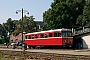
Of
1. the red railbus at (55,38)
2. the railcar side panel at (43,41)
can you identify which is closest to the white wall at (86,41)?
the red railbus at (55,38)

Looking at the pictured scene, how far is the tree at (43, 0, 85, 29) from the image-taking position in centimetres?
5653

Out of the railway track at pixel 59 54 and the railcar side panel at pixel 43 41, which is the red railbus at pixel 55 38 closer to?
the railcar side panel at pixel 43 41

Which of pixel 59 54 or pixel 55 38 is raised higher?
pixel 55 38

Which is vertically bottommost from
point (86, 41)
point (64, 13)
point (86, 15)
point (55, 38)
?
point (86, 41)

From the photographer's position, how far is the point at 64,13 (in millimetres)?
56250

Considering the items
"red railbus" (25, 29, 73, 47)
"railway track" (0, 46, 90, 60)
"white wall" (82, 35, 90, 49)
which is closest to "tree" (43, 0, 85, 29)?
"white wall" (82, 35, 90, 49)

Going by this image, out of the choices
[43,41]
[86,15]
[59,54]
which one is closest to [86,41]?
[43,41]

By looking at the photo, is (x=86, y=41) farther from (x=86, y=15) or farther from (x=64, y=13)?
(x=64, y=13)

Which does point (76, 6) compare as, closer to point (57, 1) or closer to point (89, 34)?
point (57, 1)

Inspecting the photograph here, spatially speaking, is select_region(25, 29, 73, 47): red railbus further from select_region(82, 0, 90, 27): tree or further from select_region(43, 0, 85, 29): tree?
select_region(43, 0, 85, 29): tree

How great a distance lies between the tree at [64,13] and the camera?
5653cm

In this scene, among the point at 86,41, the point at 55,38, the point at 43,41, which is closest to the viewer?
the point at 55,38

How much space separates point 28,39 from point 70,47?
9.54 meters

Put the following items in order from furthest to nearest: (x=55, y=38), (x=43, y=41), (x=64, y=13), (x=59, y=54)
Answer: (x=64, y=13) < (x=43, y=41) < (x=55, y=38) < (x=59, y=54)
